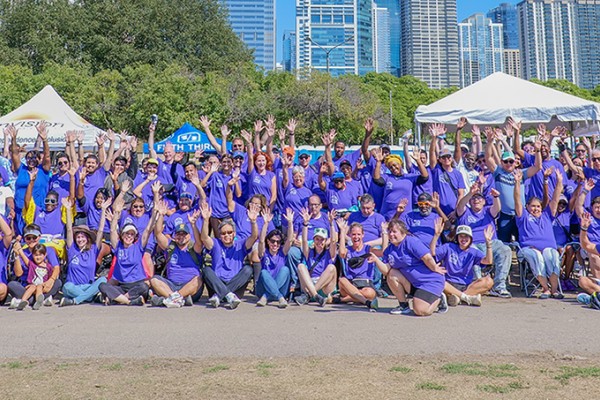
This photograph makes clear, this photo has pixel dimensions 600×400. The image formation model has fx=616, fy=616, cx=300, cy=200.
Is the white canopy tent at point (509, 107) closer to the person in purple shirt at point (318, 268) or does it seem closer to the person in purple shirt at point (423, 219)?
the person in purple shirt at point (423, 219)

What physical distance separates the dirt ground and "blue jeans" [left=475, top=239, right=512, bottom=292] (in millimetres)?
2849

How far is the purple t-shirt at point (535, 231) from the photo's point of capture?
8.48 meters

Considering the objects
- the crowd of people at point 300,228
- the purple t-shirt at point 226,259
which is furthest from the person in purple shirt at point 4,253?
the purple t-shirt at point 226,259

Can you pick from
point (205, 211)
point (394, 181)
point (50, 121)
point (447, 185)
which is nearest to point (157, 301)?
point (205, 211)

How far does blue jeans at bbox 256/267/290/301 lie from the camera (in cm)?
809

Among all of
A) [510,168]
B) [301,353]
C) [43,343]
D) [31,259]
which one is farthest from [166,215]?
[510,168]

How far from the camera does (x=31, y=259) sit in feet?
26.9

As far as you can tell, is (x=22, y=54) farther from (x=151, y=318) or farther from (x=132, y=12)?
(x=151, y=318)

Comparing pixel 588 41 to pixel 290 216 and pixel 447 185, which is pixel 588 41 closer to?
pixel 447 185

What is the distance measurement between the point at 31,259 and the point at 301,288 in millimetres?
3624

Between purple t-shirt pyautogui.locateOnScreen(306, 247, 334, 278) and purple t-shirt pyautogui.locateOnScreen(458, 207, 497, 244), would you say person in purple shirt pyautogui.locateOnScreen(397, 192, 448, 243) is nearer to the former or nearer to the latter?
purple t-shirt pyautogui.locateOnScreen(458, 207, 497, 244)

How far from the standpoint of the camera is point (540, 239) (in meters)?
8.50

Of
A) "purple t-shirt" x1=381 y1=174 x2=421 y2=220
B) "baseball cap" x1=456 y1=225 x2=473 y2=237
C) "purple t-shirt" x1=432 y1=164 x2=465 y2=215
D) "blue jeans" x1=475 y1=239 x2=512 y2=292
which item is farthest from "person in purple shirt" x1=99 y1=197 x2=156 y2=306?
"blue jeans" x1=475 y1=239 x2=512 y2=292

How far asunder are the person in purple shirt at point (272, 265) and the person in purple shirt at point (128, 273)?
156 centimetres
